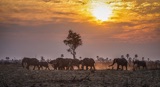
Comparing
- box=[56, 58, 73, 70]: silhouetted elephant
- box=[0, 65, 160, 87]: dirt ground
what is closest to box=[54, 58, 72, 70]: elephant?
box=[56, 58, 73, 70]: silhouetted elephant

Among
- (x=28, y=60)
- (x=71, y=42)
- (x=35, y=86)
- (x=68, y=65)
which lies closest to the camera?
(x=35, y=86)

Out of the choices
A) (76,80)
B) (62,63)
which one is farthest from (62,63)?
(76,80)

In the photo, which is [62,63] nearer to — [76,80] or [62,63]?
[62,63]

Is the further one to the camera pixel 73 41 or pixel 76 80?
pixel 73 41

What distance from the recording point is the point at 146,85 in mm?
23500

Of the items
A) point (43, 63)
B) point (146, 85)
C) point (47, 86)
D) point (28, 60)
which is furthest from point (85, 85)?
point (43, 63)

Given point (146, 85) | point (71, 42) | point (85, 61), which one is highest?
point (71, 42)

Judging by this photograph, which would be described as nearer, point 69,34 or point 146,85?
point 146,85

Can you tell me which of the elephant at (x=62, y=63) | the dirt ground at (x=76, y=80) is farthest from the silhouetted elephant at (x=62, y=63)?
the dirt ground at (x=76, y=80)

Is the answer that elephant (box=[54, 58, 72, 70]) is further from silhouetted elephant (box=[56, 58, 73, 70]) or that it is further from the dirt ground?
the dirt ground

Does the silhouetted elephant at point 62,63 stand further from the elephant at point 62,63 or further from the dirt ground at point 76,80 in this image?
the dirt ground at point 76,80

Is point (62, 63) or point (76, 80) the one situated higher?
point (62, 63)

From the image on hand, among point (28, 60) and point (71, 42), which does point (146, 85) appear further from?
point (71, 42)

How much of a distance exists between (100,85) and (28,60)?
34393 millimetres
